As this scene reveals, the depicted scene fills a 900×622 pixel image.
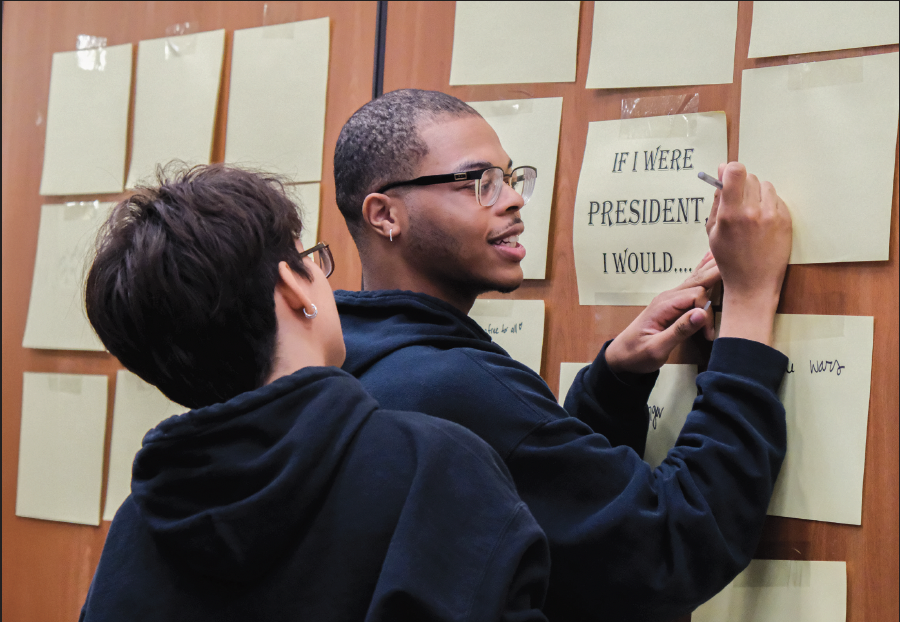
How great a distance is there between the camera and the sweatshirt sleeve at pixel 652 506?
774mm

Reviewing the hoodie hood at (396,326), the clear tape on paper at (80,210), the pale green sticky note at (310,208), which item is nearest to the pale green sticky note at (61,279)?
the clear tape on paper at (80,210)

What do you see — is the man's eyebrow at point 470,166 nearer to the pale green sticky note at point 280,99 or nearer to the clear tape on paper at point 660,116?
the clear tape on paper at point 660,116

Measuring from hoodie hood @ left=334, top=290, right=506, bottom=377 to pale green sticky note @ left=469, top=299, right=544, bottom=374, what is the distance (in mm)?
128

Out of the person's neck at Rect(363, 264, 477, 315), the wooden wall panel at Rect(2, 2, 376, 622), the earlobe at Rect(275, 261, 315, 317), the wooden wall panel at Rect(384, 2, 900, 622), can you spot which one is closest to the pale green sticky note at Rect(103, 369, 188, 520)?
the wooden wall panel at Rect(2, 2, 376, 622)

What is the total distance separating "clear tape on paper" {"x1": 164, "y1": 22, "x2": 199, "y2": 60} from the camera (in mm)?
1374

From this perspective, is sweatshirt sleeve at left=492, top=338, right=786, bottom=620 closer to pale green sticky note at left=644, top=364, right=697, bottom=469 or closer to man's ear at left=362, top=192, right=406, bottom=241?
pale green sticky note at left=644, top=364, right=697, bottom=469

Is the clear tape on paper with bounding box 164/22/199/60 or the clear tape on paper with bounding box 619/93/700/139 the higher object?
the clear tape on paper with bounding box 164/22/199/60

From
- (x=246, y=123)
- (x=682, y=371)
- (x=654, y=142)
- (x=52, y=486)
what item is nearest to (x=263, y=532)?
(x=682, y=371)

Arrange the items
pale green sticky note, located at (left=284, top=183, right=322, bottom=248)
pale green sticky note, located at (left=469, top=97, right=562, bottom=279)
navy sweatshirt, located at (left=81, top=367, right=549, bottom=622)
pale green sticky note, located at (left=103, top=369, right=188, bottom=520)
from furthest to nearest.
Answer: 1. pale green sticky note, located at (left=103, top=369, right=188, bottom=520)
2. pale green sticky note, located at (left=284, top=183, right=322, bottom=248)
3. pale green sticky note, located at (left=469, top=97, right=562, bottom=279)
4. navy sweatshirt, located at (left=81, top=367, right=549, bottom=622)

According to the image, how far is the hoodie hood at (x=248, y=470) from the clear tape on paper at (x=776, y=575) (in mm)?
534

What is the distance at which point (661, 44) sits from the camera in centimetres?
103

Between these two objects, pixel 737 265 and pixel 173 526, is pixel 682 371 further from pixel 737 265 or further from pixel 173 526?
pixel 173 526

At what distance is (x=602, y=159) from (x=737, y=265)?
251mm

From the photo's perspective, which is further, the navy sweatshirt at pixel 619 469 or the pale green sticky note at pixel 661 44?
the pale green sticky note at pixel 661 44
